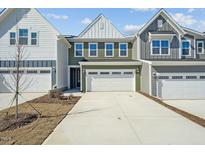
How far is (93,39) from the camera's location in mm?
27812

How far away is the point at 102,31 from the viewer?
2834cm

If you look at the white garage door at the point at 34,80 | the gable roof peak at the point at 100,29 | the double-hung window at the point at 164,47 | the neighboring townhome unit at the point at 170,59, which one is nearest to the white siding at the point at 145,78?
the neighboring townhome unit at the point at 170,59

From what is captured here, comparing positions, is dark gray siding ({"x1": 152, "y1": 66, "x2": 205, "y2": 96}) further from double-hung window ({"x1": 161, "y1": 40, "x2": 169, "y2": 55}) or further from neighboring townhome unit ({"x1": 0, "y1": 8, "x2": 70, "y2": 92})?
neighboring townhome unit ({"x1": 0, "y1": 8, "x2": 70, "y2": 92})

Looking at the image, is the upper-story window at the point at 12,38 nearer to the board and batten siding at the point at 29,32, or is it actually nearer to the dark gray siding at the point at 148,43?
the board and batten siding at the point at 29,32

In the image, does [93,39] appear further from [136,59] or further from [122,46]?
[136,59]

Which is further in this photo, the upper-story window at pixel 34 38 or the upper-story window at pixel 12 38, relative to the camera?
the upper-story window at pixel 12 38

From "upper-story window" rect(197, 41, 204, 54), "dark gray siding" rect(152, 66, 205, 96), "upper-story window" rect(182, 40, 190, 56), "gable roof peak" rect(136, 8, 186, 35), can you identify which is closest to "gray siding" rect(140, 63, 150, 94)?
"dark gray siding" rect(152, 66, 205, 96)

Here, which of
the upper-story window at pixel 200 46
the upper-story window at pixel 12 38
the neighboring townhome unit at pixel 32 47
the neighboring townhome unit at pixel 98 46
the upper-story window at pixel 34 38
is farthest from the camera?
the neighboring townhome unit at pixel 98 46

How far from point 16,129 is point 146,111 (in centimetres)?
623

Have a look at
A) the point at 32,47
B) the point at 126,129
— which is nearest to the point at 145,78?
the point at 32,47

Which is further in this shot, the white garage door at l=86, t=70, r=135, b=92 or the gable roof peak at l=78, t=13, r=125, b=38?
the gable roof peak at l=78, t=13, r=125, b=38

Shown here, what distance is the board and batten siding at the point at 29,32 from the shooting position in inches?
908

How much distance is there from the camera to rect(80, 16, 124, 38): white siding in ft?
91.8
